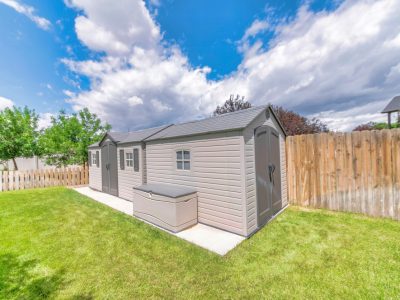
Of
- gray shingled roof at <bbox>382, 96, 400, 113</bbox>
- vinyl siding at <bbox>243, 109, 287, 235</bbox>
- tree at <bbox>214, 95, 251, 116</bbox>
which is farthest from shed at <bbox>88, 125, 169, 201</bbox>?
gray shingled roof at <bbox>382, 96, 400, 113</bbox>

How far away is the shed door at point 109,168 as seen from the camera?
794cm

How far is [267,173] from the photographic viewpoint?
4.64 metres

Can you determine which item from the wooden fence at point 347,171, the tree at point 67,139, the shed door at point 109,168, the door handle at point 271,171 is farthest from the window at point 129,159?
the tree at point 67,139

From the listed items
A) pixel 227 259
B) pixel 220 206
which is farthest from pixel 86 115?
pixel 227 259

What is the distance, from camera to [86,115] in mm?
14141

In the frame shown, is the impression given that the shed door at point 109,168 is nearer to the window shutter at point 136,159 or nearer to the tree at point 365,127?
the window shutter at point 136,159

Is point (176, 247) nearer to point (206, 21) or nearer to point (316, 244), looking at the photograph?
point (316, 244)

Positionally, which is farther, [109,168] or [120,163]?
[109,168]

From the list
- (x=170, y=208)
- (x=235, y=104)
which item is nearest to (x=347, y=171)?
(x=170, y=208)

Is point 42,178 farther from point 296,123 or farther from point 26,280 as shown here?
point 296,123

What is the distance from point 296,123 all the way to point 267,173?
8.99 meters

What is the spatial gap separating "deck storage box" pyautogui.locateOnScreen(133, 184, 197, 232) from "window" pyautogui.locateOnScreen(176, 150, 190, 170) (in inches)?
24.8

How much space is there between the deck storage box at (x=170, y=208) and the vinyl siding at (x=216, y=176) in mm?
276

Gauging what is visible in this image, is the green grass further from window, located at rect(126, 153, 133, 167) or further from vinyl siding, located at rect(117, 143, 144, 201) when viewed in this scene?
window, located at rect(126, 153, 133, 167)
